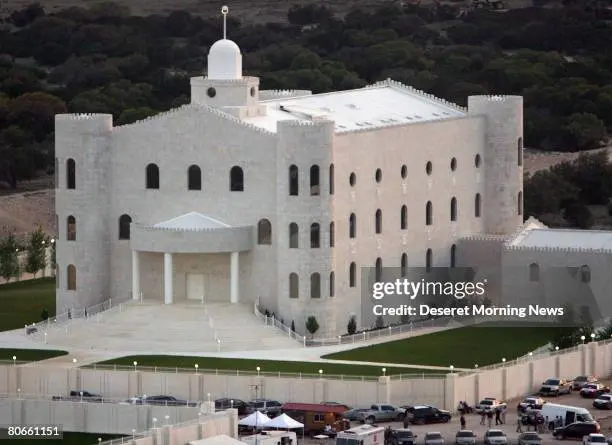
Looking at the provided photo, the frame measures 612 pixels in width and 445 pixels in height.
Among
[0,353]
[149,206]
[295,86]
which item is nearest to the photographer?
[0,353]

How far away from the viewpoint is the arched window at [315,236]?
11130 cm

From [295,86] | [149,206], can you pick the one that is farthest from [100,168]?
[295,86]

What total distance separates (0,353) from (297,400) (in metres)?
13.9

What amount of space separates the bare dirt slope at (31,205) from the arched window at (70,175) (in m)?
37.5

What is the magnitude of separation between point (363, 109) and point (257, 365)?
1962 centimetres

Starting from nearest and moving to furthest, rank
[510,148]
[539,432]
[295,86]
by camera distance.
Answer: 1. [539,432]
2. [510,148]
3. [295,86]

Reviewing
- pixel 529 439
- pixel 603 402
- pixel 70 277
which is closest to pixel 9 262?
pixel 70 277

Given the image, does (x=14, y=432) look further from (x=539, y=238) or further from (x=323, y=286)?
(x=539, y=238)

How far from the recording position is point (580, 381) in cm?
10225

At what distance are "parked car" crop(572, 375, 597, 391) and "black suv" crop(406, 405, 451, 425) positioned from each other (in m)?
8.06

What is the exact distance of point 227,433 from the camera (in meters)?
87.8

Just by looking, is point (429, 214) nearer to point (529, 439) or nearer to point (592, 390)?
point (592, 390)

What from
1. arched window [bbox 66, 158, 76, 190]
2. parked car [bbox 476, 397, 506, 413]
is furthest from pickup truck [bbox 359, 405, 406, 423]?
arched window [bbox 66, 158, 76, 190]

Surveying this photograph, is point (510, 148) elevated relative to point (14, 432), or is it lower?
elevated
